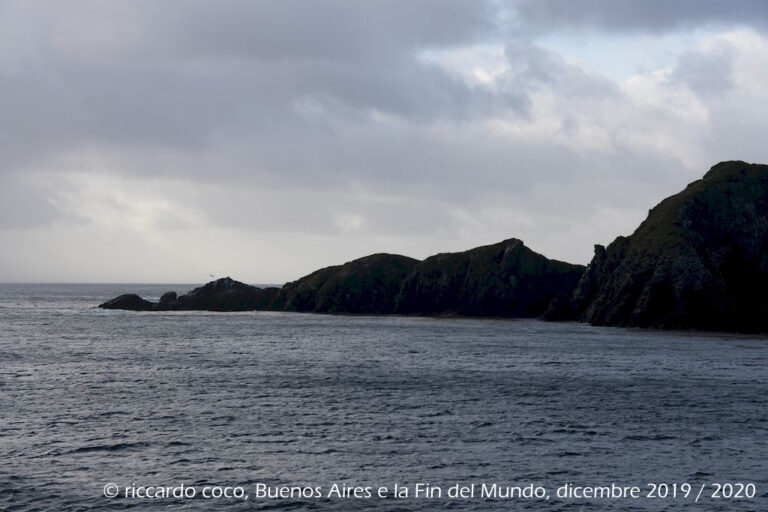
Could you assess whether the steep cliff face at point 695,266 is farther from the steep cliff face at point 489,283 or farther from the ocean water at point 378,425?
the ocean water at point 378,425

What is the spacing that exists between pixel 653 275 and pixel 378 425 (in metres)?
101

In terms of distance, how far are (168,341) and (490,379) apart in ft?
185

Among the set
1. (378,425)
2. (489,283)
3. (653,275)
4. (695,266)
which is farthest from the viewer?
(489,283)

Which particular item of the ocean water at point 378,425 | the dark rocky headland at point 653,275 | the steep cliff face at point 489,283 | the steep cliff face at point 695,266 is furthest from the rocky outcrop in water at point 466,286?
the ocean water at point 378,425

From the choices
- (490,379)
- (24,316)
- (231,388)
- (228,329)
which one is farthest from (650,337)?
(24,316)

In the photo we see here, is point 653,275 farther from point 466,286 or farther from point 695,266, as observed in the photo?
point 466,286

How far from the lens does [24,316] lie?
17375 centimetres

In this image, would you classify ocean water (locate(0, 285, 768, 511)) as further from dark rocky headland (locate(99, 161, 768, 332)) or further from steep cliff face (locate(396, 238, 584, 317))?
steep cliff face (locate(396, 238, 584, 317))

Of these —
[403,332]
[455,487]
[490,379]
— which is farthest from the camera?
[403,332]

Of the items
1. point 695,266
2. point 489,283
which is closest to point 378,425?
point 695,266

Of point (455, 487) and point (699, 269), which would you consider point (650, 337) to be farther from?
point (455, 487)

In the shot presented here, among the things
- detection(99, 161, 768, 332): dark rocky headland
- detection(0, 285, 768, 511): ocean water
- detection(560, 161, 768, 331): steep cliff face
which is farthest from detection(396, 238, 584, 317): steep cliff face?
detection(0, 285, 768, 511): ocean water

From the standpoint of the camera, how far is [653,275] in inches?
5389

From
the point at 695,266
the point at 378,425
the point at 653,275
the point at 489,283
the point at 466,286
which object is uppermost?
the point at 695,266
